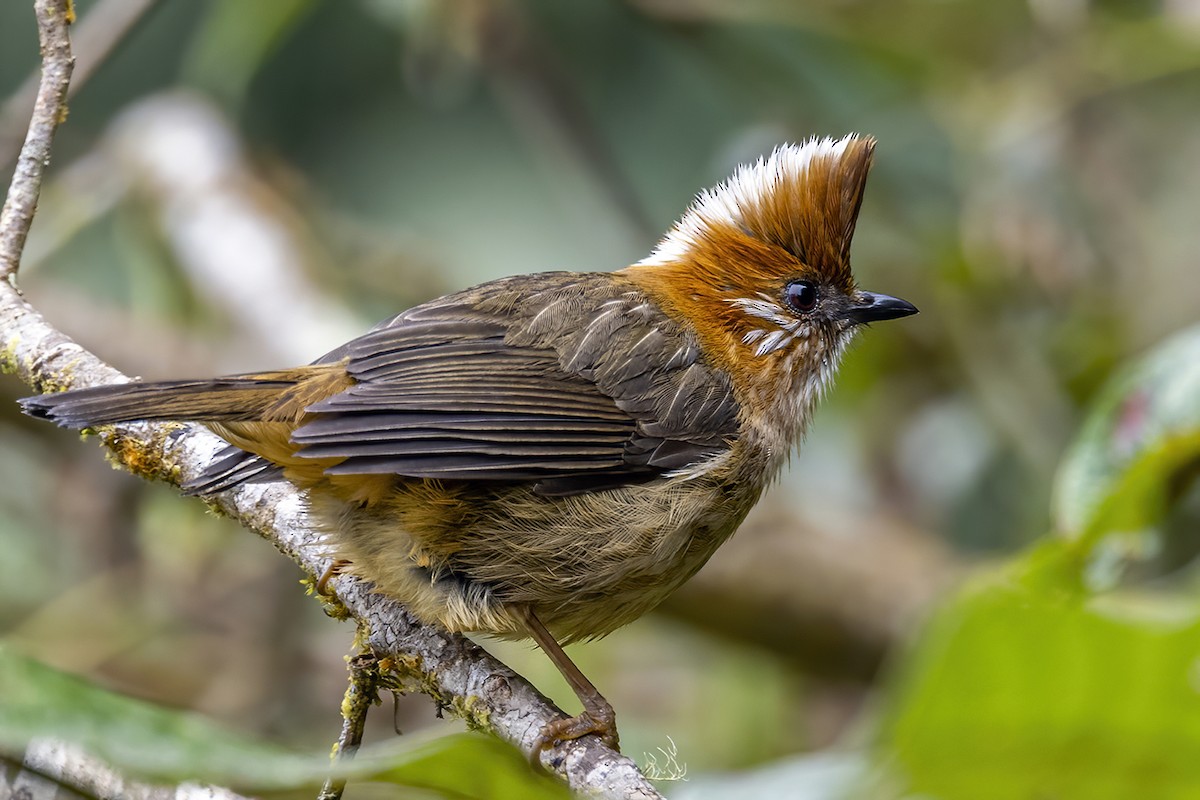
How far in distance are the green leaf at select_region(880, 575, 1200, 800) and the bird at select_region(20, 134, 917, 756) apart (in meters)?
1.16

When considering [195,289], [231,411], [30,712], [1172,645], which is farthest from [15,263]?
[195,289]

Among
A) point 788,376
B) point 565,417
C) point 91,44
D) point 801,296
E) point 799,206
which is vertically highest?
point 91,44

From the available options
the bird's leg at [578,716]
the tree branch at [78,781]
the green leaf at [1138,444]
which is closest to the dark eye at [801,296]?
the green leaf at [1138,444]

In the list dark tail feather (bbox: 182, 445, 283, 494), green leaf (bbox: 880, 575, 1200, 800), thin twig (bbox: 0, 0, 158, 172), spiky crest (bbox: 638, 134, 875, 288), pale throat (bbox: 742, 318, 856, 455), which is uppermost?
thin twig (bbox: 0, 0, 158, 172)

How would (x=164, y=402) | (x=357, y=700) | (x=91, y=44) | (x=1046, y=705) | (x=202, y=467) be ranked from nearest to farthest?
(x=1046, y=705) < (x=164, y=402) < (x=357, y=700) < (x=202, y=467) < (x=91, y=44)

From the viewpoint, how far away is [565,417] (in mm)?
2926

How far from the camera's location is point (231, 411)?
2559mm

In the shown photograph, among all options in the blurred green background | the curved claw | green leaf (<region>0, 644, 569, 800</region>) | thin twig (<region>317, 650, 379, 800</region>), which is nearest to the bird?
the curved claw

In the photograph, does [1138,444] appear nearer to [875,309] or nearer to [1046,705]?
[875,309]

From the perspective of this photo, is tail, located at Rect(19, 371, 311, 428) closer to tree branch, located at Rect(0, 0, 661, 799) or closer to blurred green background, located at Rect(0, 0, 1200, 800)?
tree branch, located at Rect(0, 0, 661, 799)

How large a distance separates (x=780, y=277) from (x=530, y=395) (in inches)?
35.2

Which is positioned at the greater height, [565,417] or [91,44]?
[91,44]

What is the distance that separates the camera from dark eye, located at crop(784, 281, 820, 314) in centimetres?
344

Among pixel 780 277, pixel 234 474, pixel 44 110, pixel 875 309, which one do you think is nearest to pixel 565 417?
pixel 234 474
